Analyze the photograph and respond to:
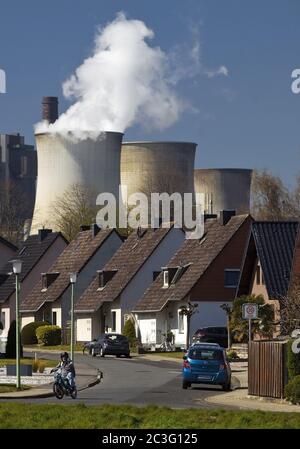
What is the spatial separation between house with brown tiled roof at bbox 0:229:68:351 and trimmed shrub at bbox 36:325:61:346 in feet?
36.2

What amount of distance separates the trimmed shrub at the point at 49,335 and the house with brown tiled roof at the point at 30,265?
1104 cm

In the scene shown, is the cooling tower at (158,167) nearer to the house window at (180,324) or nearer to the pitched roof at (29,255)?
the pitched roof at (29,255)

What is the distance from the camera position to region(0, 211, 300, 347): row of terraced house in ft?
229

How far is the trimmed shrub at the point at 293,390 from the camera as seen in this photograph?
3775 cm

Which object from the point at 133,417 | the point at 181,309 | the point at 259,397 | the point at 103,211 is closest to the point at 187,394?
the point at 259,397

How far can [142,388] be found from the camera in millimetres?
45438

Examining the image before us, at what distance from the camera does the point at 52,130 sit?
4729 inches

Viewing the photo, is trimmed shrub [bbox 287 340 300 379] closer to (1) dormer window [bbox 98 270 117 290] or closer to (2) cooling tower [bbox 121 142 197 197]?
(1) dormer window [bbox 98 270 117 290]

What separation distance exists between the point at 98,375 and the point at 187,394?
35.2ft

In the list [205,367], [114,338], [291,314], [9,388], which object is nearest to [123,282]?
[114,338]

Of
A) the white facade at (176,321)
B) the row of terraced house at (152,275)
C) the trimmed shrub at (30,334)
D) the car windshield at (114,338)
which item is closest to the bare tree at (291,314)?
the row of terraced house at (152,275)

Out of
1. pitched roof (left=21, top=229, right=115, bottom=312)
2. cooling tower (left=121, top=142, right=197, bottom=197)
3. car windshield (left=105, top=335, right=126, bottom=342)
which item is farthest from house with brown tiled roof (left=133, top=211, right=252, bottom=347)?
cooling tower (left=121, top=142, right=197, bottom=197)
